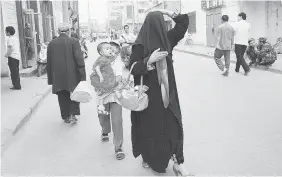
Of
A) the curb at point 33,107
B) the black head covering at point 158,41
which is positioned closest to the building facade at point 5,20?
the curb at point 33,107

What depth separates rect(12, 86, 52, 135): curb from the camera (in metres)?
6.31

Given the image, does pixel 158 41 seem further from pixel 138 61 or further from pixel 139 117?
pixel 139 117

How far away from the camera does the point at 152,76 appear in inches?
147

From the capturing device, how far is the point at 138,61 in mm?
3713

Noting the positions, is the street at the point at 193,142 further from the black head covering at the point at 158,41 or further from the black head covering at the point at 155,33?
the black head covering at the point at 155,33

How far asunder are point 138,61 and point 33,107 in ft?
14.8

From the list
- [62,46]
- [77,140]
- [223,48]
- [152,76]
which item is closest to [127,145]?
[77,140]

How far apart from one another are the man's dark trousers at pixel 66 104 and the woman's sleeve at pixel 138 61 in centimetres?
275

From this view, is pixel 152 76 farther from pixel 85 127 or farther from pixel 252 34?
pixel 252 34

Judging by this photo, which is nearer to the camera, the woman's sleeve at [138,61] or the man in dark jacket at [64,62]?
the woman's sleeve at [138,61]

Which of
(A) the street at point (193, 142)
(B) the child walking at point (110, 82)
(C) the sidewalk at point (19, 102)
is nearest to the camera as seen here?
(A) the street at point (193, 142)

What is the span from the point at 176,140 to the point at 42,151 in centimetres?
204

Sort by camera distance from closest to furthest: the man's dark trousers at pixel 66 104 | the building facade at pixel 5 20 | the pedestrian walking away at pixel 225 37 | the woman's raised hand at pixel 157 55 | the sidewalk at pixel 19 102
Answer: the woman's raised hand at pixel 157 55
the sidewalk at pixel 19 102
the man's dark trousers at pixel 66 104
the pedestrian walking away at pixel 225 37
the building facade at pixel 5 20

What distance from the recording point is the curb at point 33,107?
631cm
